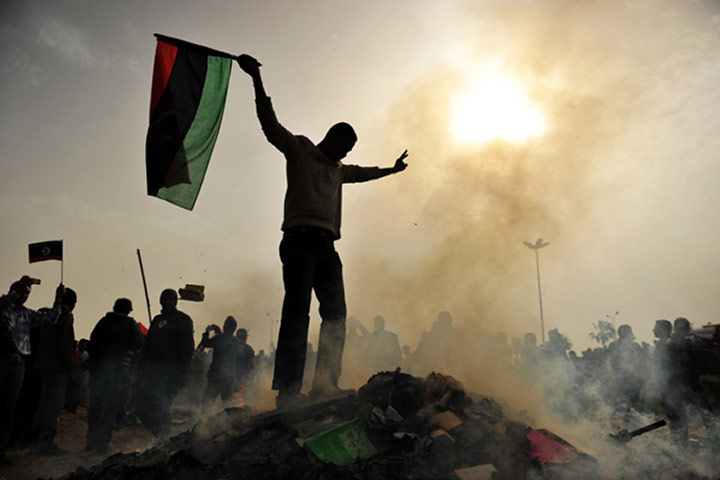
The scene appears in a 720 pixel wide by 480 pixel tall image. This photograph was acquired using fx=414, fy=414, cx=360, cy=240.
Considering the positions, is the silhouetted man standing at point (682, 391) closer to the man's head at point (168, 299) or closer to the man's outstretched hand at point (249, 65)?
the man's outstretched hand at point (249, 65)

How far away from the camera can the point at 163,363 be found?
6.48m

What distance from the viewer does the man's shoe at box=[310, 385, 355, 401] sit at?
160 inches

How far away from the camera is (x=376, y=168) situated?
5.05 metres

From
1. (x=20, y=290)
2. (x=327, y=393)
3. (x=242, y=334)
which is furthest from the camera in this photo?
(x=242, y=334)

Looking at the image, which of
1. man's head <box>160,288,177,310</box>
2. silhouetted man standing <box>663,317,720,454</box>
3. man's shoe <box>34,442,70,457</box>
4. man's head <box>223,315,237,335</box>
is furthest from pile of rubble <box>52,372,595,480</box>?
man's head <box>223,315,237,335</box>

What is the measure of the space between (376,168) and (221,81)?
6.53 feet

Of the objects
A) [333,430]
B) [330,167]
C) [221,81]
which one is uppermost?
[221,81]

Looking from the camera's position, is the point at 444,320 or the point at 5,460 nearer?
the point at 5,460

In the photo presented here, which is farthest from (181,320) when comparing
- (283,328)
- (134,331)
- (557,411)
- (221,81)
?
(557,411)

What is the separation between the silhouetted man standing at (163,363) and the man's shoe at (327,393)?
3.42m

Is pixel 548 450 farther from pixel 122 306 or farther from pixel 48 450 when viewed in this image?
pixel 48 450

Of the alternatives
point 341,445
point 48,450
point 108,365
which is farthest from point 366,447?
point 48,450

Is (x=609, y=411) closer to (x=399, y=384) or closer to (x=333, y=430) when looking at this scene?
(x=399, y=384)

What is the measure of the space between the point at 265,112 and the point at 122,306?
471 cm
